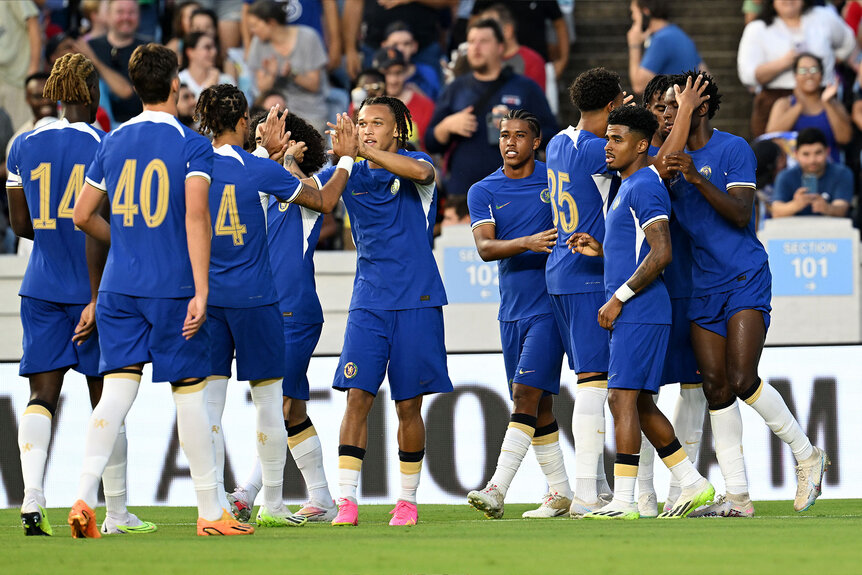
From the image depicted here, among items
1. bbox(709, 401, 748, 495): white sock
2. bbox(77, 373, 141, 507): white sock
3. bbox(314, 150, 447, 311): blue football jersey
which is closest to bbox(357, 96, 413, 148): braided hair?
bbox(314, 150, 447, 311): blue football jersey

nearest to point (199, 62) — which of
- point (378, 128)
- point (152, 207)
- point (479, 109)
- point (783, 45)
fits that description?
point (479, 109)

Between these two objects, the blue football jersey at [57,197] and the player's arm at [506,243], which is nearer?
the blue football jersey at [57,197]

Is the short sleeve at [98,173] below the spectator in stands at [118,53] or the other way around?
below

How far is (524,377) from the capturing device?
7105 millimetres

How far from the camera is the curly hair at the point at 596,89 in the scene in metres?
7.02

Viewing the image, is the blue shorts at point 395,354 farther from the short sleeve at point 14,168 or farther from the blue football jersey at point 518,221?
the short sleeve at point 14,168

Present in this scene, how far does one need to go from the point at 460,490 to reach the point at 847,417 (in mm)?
2625

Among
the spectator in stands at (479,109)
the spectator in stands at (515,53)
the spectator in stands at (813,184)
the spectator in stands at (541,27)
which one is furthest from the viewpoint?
the spectator in stands at (541,27)

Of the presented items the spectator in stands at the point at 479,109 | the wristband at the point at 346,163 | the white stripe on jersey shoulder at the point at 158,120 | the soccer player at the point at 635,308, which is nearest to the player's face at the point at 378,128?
the wristband at the point at 346,163

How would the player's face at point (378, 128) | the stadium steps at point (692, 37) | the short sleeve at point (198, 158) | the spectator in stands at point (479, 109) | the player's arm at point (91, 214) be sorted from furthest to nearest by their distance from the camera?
the stadium steps at point (692, 37) → the spectator in stands at point (479, 109) → the player's face at point (378, 128) → the player's arm at point (91, 214) → the short sleeve at point (198, 158)

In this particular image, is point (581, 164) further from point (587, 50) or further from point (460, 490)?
point (587, 50)

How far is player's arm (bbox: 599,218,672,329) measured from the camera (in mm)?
6387

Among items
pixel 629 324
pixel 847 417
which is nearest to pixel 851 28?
pixel 847 417

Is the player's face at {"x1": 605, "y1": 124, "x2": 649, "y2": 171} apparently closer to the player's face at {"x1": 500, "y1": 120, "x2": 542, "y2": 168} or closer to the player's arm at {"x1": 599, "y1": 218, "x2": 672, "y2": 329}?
the player's arm at {"x1": 599, "y1": 218, "x2": 672, "y2": 329}
